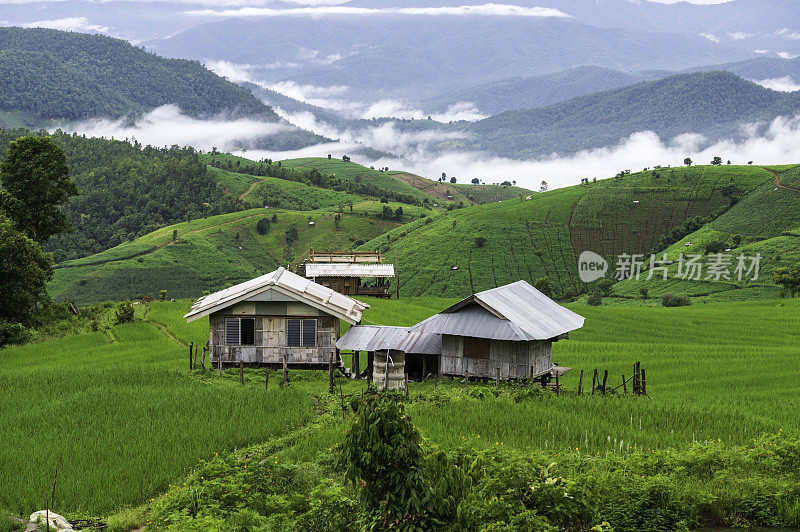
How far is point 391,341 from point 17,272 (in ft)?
82.3

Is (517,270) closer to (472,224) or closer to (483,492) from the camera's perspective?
(472,224)

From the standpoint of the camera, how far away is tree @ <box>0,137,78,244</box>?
1970 inches

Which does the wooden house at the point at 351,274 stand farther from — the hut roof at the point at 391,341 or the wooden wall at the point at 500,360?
the wooden wall at the point at 500,360

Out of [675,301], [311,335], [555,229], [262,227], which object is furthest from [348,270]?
[262,227]

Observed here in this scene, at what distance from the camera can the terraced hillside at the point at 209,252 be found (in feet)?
410

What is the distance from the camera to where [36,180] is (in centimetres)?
5034

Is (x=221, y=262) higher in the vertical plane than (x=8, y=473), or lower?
higher

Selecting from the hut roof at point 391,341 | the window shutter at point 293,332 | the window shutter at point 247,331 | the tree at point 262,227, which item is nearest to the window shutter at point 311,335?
the window shutter at point 293,332

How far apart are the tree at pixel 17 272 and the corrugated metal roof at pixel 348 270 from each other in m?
24.8

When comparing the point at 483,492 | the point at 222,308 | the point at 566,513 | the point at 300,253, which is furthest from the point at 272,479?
the point at 300,253

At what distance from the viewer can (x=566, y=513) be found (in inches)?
507

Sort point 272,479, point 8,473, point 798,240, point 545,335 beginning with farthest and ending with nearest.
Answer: point 798,240 < point 545,335 < point 8,473 < point 272,479

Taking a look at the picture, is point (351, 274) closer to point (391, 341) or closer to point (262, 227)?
point (391, 341)

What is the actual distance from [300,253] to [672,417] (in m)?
134
